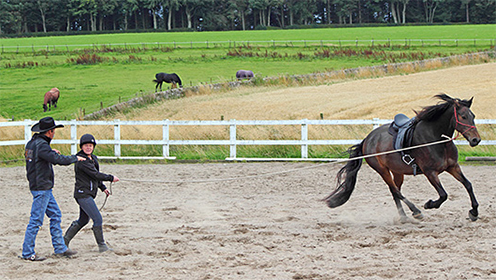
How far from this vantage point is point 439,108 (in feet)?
28.5

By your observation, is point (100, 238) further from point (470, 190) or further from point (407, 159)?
point (470, 190)

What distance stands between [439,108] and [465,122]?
0.46 meters

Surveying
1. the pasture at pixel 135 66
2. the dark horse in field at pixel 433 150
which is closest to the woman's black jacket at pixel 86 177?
the dark horse in field at pixel 433 150

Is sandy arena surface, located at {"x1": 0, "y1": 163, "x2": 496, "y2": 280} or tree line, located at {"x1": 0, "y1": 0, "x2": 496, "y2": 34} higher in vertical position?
tree line, located at {"x1": 0, "y1": 0, "x2": 496, "y2": 34}

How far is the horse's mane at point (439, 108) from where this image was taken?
28.1 feet

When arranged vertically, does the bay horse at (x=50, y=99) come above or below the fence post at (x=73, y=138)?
above

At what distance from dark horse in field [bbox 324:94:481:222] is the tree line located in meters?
91.5

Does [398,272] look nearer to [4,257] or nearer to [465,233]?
[465,233]

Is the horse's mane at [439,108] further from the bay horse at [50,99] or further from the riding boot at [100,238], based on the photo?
the bay horse at [50,99]

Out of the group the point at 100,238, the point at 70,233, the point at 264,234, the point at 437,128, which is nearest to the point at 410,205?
the point at 437,128

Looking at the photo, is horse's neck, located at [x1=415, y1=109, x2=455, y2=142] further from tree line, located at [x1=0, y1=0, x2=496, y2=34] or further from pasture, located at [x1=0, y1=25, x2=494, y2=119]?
tree line, located at [x1=0, y1=0, x2=496, y2=34]

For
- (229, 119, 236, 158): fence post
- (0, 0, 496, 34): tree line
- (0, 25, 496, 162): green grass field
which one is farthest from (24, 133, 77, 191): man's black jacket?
(0, 0, 496, 34): tree line

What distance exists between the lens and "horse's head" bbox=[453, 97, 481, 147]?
8273 millimetres

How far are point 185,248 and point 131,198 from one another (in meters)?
4.30
